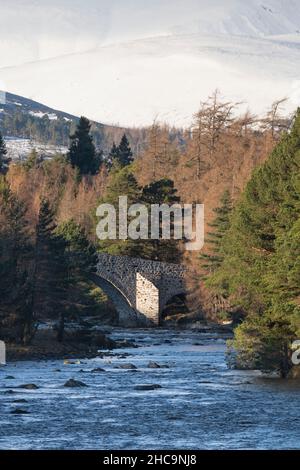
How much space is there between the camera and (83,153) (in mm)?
192375

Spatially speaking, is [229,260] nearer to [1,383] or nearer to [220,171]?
[1,383]

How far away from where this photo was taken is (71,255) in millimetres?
111750

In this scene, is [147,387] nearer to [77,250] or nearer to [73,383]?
[73,383]

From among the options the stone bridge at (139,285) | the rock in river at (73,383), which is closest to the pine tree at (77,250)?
the stone bridge at (139,285)

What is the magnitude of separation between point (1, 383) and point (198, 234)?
64973 mm

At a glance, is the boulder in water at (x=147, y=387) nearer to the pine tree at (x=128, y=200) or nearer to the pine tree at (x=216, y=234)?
the pine tree at (x=216, y=234)

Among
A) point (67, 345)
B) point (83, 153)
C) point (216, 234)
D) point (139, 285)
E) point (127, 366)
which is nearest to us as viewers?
point (127, 366)

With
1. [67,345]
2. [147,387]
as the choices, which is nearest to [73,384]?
[147,387]

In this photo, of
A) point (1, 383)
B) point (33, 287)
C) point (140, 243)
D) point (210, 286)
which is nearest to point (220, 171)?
point (140, 243)

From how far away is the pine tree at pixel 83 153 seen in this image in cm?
18975

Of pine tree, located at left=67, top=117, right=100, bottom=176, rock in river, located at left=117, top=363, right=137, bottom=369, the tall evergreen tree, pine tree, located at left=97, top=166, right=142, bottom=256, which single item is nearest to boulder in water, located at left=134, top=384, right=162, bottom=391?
the tall evergreen tree

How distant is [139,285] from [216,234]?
984 cm

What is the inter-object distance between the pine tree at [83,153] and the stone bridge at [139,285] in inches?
2456

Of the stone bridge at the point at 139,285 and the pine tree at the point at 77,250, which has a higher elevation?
the pine tree at the point at 77,250
